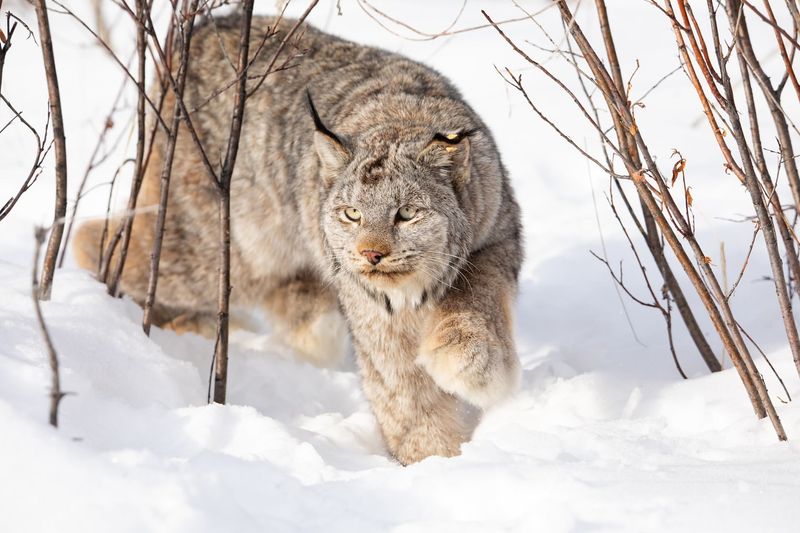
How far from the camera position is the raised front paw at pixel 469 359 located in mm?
3479

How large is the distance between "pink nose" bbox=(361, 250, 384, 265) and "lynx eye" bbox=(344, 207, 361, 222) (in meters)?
0.21

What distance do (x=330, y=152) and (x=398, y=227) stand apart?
487 mm

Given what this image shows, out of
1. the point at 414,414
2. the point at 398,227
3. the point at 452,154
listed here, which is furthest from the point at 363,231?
the point at 414,414

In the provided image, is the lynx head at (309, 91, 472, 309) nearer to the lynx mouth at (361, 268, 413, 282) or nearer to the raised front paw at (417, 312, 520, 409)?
the lynx mouth at (361, 268, 413, 282)

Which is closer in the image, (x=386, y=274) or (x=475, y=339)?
(x=386, y=274)

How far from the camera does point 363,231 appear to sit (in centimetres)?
A: 341

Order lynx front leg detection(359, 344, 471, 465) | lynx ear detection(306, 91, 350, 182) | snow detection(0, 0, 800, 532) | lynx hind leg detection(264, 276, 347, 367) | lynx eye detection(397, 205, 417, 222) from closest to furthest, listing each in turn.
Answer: snow detection(0, 0, 800, 532) → lynx eye detection(397, 205, 417, 222) → lynx ear detection(306, 91, 350, 182) → lynx front leg detection(359, 344, 471, 465) → lynx hind leg detection(264, 276, 347, 367)

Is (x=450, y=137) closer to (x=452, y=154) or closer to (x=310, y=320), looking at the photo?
(x=452, y=154)

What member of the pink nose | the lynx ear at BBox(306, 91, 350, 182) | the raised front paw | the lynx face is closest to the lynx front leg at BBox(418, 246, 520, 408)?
the raised front paw

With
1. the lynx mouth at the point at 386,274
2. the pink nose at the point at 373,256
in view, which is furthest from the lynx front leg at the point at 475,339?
the pink nose at the point at 373,256

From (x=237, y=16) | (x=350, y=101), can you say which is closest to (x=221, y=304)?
(x=350, y=101)

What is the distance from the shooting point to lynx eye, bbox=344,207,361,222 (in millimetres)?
3508

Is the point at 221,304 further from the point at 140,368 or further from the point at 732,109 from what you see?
the point at 732,109

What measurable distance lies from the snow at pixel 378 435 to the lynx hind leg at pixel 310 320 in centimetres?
11
